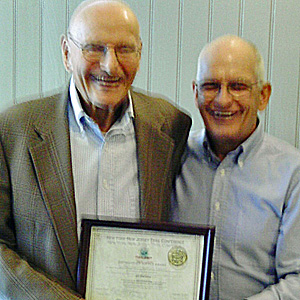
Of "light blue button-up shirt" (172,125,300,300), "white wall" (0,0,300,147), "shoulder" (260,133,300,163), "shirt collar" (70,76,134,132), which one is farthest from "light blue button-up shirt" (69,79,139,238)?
"white wall" (0,0,300,147)

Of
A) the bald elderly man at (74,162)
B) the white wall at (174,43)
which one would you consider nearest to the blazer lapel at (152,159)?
the bald elderly man at (74,162)

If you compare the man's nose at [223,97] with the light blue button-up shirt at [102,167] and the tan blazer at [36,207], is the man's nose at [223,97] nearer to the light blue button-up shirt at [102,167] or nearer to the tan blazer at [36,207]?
the light blue button-up shirt at [102,167]

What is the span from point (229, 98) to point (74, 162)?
0.48 meters

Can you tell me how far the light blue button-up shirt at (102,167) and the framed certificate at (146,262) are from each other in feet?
0.37

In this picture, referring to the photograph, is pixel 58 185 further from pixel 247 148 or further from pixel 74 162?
pixel 247 148

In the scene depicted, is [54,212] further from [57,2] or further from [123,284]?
[57,2]

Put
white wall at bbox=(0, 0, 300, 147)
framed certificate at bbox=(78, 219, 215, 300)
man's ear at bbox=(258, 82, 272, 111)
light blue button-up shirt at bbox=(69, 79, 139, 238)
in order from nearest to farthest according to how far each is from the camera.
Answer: framed certificate at bbox=(78, 219, 215, 300)
light blue button-up shirt at bbox=(69, 79, 139, 238)
man's ear at bbox=(258, 82, 272, 111)
white wall at bbox=(0, 0, 300, 147)

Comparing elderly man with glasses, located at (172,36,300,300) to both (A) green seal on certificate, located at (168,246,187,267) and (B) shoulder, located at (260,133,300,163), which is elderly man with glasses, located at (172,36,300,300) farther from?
(A) green seal on certificate, located at (168,246,187,267)

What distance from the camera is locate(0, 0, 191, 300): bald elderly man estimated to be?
122 centimetres

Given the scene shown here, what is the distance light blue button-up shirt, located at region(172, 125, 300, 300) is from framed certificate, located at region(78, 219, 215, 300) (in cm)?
21

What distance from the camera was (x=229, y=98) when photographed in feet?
4.41

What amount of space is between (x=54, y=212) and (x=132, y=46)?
19.3 inches

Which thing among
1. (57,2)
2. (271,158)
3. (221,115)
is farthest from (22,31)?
(271,158)

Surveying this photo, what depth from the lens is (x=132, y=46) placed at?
4.16 ft
